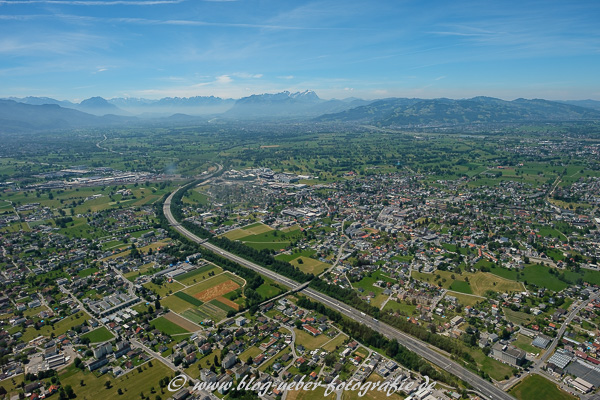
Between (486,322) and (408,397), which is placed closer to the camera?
(408,397)

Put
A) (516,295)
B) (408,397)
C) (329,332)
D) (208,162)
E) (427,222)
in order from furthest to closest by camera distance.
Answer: (208,162)
(427,222)
(516,295)
(329,332)
(408,397)

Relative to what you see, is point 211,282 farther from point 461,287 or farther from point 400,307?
point 461,287

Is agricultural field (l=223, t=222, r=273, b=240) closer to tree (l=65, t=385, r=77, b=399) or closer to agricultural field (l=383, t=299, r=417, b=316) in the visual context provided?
agricultural field (l=383, t=299, r=417, b=316)

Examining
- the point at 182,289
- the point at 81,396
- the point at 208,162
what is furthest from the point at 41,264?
the point at 208,162

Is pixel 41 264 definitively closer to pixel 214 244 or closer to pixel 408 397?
pixel 214 244

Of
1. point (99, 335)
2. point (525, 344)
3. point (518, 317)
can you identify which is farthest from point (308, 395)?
point (518, 317)
